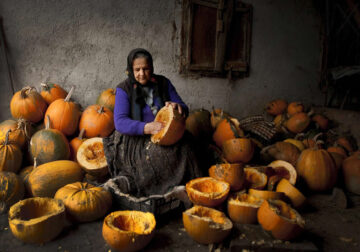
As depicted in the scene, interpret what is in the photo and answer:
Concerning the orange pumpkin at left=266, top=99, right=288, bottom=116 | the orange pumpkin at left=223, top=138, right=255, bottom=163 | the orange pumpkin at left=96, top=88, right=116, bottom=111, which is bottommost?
the orange pumpkin at left=223, top=138, right=255, bottom=163

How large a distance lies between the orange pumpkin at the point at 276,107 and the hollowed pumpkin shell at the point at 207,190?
3681 millimetres

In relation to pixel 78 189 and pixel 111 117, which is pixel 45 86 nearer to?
pixel 111 117

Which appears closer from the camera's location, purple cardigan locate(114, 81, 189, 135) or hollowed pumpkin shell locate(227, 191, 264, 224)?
hollowed pumpkin shell locate(227, 191, 264, 224)

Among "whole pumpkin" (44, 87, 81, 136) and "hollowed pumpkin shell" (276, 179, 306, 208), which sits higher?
"whole pumpkin" (44, 87, 81, 136)

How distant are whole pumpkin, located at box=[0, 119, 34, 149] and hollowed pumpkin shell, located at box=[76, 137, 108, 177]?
88 centimetres

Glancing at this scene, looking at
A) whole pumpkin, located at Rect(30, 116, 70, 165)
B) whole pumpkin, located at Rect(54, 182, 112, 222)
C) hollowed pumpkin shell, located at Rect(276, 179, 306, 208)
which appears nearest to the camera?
whole pumpkin, located at Rect(54, 182, 112, 222)

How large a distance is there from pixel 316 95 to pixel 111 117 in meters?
5.09

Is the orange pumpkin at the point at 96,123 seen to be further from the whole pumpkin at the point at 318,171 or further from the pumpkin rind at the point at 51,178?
the whole pumpkin at the point at 318,171

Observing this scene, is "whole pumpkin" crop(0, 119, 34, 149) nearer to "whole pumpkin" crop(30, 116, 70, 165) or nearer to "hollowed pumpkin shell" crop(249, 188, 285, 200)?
"whole pumpkin" crop(30, 116, 70, 165)

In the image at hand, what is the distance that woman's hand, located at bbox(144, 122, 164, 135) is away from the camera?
2578 mm

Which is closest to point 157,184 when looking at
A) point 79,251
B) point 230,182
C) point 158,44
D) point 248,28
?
point 230,182

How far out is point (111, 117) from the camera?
3863mm

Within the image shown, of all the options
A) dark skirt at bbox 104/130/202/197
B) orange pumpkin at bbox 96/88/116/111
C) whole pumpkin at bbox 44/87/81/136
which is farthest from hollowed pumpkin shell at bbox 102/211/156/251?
orange pumpkin at bbox 96/88/116/111

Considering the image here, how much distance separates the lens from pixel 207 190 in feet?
8.73
